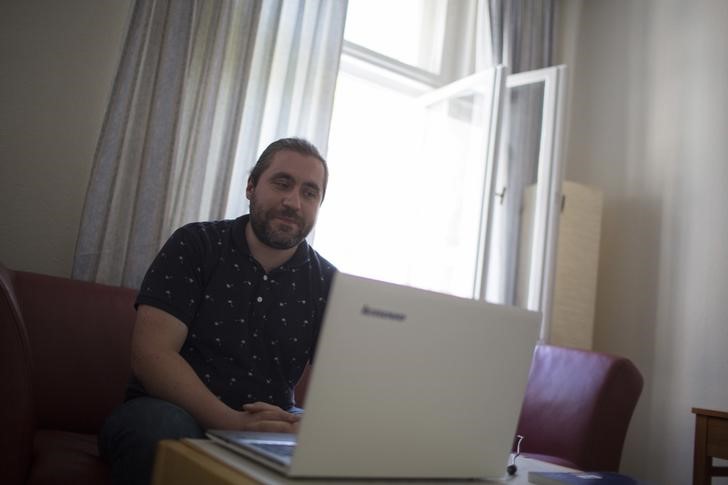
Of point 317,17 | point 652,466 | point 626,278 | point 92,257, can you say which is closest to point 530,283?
point 626,278

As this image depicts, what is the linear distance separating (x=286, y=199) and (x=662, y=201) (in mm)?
2140

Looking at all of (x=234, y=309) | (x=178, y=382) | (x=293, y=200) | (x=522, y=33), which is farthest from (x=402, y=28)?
(x=178, y=382)

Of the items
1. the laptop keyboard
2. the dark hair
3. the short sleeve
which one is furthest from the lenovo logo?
the dark hair

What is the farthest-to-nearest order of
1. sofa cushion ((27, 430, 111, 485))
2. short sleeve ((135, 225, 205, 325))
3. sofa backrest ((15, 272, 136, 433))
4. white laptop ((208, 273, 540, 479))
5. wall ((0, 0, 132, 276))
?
wall ((0, 0, 132, 276)) < sofa backrest ((15, 272, 136, 433)) < short sleeve ((135, 225, 205, 325)) < sofa cushion ((27, 430, 111, 485)) < white laptop ((208, 273, 540, 479))

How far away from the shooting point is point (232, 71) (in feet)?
7.54

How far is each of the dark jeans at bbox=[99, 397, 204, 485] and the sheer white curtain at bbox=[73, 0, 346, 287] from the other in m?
1.03

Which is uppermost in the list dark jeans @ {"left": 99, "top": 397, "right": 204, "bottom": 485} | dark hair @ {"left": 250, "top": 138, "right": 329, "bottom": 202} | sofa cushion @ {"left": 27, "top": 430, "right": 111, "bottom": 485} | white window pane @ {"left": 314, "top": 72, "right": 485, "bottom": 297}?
white window pane @ {"left": 314, "top": 72, "right": 485, "bottom": 297}

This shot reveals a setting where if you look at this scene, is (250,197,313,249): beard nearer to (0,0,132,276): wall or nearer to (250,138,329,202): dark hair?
(250,138,329,202): dark hair

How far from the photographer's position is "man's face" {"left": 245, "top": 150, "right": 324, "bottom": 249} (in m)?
1.50

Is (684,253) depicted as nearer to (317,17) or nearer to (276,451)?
(317,17)

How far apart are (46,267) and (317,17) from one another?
1377 mm

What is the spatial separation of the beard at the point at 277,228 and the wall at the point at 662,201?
202 cm

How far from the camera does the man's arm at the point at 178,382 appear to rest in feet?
3.54

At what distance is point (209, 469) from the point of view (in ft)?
2.45
